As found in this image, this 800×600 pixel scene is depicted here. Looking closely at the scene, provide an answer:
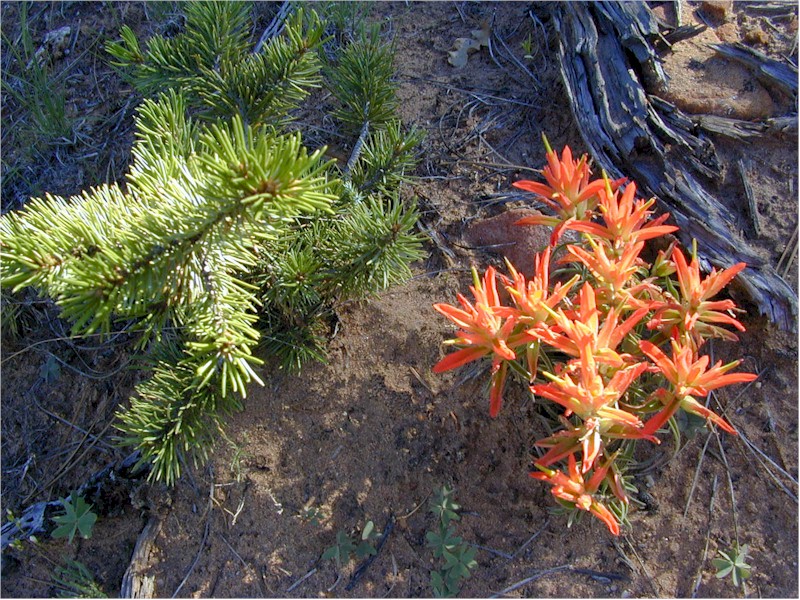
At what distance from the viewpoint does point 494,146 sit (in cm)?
265

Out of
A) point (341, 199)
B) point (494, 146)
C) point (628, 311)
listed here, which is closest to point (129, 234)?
point (341, 199)

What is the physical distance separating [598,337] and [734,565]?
0.91 m

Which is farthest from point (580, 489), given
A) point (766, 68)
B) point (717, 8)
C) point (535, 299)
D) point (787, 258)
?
point (717, 8)

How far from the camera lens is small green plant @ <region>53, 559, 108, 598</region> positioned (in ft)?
6.74

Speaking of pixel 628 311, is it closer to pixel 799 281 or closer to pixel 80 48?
pixel 799 281

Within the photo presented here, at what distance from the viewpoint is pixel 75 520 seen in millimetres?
2113

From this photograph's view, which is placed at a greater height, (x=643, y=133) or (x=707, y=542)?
(x=643, y=133)

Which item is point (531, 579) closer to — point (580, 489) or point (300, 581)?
point (580, 489)

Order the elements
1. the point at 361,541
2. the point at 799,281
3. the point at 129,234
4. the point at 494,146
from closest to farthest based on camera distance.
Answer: the point at 129,234 → the point at 361,541 → the point at 799,281 → the point at 494,146

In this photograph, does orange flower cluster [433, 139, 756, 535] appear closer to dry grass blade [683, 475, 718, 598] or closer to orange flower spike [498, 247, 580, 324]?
orange flower spike [498, 247, 580, 324]

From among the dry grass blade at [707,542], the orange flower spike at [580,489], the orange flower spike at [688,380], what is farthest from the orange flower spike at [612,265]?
the dry grass blade at [707,542]

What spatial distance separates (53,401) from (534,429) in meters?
1.86

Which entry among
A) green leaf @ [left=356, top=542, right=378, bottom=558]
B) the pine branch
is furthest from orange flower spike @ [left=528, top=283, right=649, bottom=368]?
the pine branch

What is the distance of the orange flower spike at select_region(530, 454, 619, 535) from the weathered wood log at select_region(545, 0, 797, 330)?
95 cm
